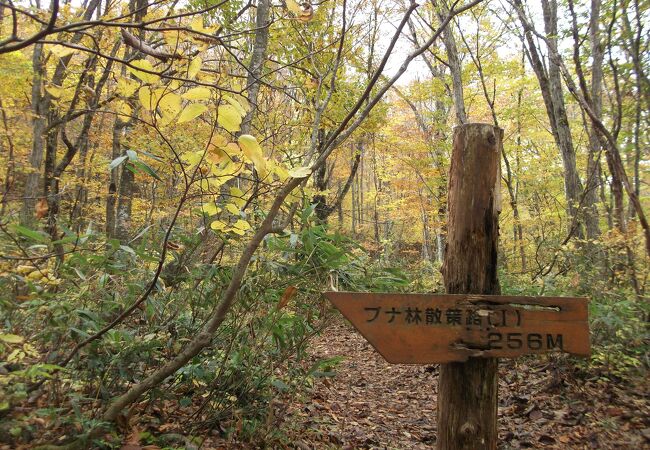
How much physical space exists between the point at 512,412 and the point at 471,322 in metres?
2.94

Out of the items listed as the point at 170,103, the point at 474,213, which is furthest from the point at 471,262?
the point at 170,103

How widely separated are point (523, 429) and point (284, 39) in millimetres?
7698

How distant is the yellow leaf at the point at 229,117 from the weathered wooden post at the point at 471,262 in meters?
1.17

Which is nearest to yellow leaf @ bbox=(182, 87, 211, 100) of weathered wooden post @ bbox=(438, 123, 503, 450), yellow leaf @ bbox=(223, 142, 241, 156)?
yellow leaf @ bbox=(223, 142, 241, 156)

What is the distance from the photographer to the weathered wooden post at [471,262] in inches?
76.9

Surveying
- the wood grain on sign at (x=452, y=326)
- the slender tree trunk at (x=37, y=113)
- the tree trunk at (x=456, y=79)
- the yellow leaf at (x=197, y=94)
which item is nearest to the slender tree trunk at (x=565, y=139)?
the tree trunk at (x=456, y=79)

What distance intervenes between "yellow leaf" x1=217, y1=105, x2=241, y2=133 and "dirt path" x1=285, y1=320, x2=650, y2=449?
235 centimetres

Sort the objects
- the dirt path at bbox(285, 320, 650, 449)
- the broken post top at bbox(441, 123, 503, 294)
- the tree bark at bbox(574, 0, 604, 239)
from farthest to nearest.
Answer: the tree bark at bbox(574, 0, 604, 239)
the dirt path at bbox(285, 320, 650, 449)
the broken post top at bbox(441, 123, 503, 294)

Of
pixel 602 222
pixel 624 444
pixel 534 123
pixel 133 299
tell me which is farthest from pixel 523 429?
pixel 534 123

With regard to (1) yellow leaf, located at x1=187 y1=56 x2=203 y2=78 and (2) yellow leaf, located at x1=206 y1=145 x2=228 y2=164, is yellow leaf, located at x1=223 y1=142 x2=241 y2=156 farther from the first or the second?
(1) yellow leaf, located at x1=187 y1=56 x2=203 y2=78

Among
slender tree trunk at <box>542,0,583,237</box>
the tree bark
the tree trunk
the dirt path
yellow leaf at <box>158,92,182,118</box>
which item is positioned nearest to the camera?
yellow leaf at <box>158,92,182,118</box>

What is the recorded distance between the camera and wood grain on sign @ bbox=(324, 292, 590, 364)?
187 centimetres

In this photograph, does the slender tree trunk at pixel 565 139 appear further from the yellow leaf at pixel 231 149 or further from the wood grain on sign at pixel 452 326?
the yellow leaf at pixel 231 149

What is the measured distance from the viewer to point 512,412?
4.14 meters
